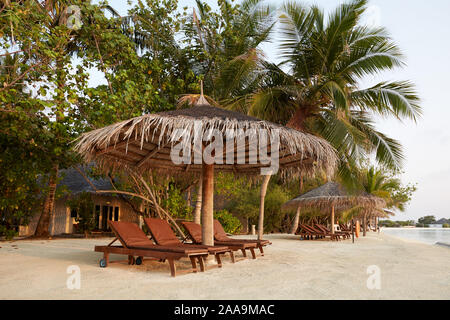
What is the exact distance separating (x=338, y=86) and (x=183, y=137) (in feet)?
17.3

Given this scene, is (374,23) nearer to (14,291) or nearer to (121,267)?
(121,267)

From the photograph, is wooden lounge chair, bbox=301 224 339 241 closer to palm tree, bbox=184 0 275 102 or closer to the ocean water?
the ocean water

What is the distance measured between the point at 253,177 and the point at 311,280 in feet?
13.0

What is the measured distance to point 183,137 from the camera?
15.9ft

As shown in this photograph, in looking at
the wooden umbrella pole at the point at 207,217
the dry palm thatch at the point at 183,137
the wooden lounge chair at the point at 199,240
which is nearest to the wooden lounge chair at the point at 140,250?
the wooden umbrella pole at the point at 207,217

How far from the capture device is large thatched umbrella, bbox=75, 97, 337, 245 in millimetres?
4844

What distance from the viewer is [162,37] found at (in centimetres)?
1087

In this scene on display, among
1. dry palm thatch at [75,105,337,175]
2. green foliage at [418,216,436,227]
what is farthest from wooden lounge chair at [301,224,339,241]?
green foliage at [418,216,436,227]

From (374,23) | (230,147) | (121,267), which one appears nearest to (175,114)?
(230,147)

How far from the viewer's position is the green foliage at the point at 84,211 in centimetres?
1385

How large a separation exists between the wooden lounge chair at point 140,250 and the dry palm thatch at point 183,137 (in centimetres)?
119


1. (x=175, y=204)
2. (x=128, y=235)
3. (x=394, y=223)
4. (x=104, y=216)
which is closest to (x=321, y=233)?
(x=175, y=204)

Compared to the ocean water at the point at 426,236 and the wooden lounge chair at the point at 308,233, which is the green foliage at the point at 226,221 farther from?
the ocean water at the point at 426,236

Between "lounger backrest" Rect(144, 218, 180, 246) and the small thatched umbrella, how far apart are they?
868 cm
